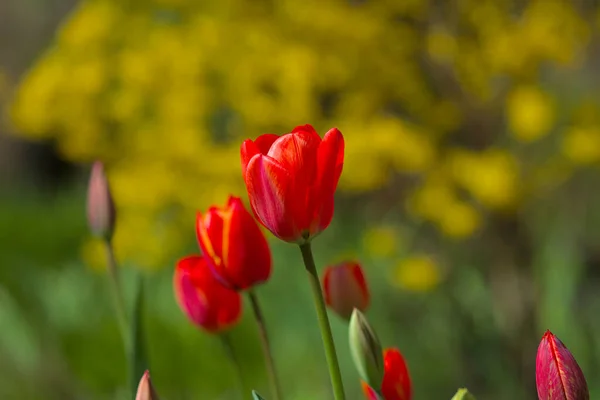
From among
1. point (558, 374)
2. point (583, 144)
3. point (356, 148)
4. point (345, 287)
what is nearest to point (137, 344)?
point (345, 287)

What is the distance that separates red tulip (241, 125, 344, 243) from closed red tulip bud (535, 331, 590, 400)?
0.42 ft

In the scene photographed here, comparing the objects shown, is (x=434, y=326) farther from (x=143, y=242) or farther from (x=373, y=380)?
(x=373, y=380)

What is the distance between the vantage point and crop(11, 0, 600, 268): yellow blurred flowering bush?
59.7 inches

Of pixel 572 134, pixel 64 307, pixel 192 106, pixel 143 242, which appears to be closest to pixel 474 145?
pixel 572 134

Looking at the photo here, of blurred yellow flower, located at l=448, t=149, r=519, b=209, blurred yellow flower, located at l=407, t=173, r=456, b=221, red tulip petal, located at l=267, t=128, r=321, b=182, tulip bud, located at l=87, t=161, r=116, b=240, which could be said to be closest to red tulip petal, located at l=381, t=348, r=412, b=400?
red tulip petal, located at l=267, t=128, r=321, b=182

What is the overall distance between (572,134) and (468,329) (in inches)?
16.6

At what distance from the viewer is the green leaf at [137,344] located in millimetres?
558

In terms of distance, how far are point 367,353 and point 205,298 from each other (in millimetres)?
183

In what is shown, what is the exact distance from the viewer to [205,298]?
57cm

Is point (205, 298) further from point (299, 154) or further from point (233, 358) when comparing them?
point (299, 154)

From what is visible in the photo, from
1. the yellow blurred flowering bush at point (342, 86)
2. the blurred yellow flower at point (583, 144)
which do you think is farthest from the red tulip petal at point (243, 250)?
the blurred yellow flower at point (583, 144)

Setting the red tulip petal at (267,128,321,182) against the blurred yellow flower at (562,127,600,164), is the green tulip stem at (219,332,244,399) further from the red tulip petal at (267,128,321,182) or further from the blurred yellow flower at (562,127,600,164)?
the blurred yellow flower at (562,127,600,164)

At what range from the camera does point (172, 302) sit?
8.07 feet

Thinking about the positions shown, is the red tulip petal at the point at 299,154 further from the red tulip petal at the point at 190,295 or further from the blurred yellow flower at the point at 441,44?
the blurred yellow flower at the point at 441,44
